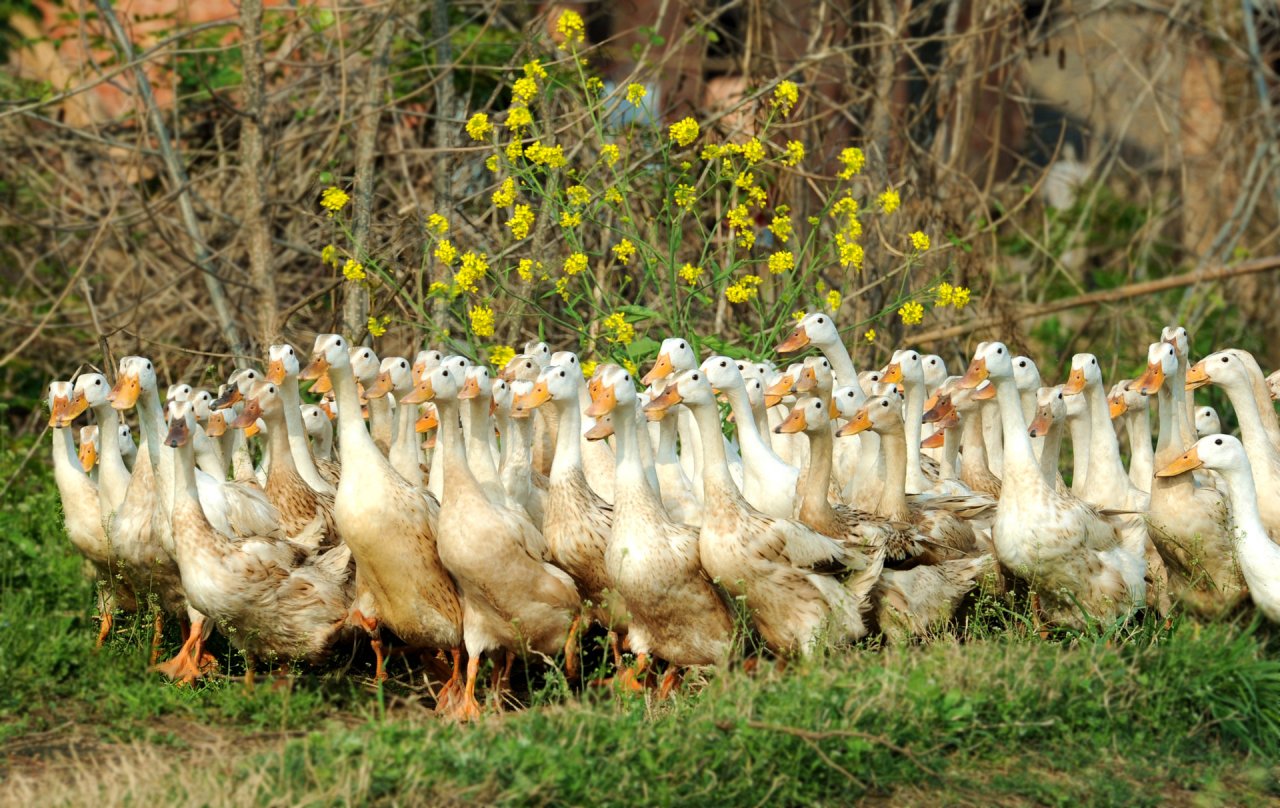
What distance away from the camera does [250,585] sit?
6.41 meters

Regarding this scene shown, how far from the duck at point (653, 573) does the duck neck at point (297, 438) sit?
5.80ft

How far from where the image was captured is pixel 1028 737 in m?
5.30

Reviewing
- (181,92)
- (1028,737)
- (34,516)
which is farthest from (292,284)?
(1028,737)

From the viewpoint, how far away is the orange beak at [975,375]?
274 inches

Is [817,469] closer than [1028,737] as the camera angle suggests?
No

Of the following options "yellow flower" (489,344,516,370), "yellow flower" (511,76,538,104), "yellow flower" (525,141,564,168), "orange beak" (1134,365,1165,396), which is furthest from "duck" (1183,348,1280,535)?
"yellow flower" (511,76,538,104)

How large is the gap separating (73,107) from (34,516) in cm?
514

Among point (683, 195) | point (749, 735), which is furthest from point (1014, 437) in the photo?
point (749, 735)

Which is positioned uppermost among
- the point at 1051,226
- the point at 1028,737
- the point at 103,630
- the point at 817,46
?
the point at 817,46

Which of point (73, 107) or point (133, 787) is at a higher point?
point (73, 107)

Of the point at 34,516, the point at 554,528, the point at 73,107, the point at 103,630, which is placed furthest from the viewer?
the point at 73,107

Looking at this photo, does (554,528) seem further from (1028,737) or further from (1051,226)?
(1051,226)

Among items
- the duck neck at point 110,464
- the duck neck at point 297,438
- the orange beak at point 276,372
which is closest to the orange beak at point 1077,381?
the duck neck at point 297,438

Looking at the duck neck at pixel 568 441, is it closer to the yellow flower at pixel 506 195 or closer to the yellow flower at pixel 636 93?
the yellow flower at pixel 506 195
